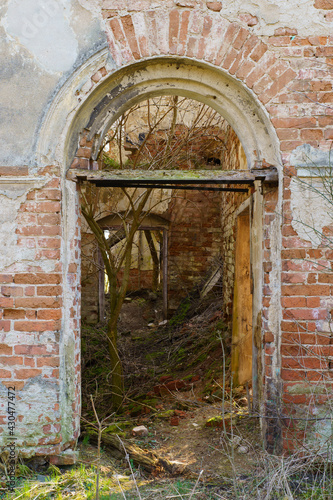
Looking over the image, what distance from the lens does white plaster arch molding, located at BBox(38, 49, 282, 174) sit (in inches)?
119

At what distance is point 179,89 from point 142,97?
0.32m

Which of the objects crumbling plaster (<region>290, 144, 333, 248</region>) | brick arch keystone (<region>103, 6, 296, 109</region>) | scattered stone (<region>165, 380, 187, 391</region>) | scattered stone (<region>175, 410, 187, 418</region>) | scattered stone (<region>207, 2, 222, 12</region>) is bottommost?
scattered stone (<region>175, 410, 187, 418</region>)

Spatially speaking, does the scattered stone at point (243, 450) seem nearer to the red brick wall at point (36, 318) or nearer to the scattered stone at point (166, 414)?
the scattered stone at point (166, 414)

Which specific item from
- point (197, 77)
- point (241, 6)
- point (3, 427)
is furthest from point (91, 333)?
point (241, 6)

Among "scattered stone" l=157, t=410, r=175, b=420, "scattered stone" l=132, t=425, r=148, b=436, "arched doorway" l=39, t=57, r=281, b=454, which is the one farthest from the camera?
"scattered stone" l=157, t=410, r=175, b=420

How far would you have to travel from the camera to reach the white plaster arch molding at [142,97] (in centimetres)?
301

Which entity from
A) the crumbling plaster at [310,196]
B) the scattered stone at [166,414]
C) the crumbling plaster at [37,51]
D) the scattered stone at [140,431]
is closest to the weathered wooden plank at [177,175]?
the crumbling plaster at [310,196]

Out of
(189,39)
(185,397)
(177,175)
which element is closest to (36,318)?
(177,175)

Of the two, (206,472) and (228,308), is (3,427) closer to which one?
(206,472)

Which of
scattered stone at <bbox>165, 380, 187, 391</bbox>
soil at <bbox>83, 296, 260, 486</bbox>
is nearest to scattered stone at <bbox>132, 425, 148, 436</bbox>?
soil at <bbox>83, 296, 260, 486</bbox>

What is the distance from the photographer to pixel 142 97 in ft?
11.0

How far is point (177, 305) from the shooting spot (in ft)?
26.8

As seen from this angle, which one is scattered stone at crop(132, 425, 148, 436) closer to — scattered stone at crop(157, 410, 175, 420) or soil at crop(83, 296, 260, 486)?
soil at crop(83, 296, 260, 486)

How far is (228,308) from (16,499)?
419 centimetres
